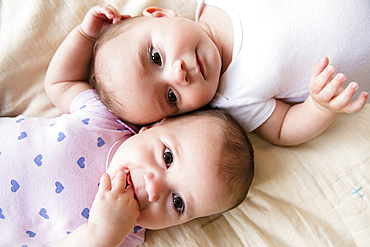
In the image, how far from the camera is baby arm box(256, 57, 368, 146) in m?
0.90

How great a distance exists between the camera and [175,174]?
900mm

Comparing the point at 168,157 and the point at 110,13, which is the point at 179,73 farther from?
the point at 110,13

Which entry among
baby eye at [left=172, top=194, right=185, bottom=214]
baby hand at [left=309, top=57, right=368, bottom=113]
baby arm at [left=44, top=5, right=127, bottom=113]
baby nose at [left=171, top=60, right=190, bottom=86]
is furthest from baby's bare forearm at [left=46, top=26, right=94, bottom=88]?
baby hand at [left=309, top=57, right=368, bottom=113]

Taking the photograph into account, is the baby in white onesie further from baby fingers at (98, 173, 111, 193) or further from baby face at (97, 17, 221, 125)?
baby fingers at (98, 173, 111, 193)

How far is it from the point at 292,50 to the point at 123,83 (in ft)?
2.28

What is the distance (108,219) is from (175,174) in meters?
0.25

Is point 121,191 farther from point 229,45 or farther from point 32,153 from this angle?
point 229,45

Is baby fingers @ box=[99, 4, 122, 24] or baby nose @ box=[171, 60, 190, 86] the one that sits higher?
baby fingers @ box=[99, 4, 122, 24]

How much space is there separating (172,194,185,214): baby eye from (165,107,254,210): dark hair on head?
164mm

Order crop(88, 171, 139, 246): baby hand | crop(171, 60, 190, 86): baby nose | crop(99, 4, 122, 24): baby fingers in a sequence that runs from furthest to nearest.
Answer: crop(99, 4, 122, 24): baby fingers, crop(171, 60, 190, 86): baby nose, crop(88, 171, 139, 246): baby hand

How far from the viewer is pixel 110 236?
2.75ft

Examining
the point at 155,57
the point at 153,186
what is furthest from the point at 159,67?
the point at 153,186

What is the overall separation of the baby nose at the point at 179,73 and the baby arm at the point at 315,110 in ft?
1.50

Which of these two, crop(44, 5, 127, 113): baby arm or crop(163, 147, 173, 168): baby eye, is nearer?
crop(163, 147, 173, 168): baby eye
